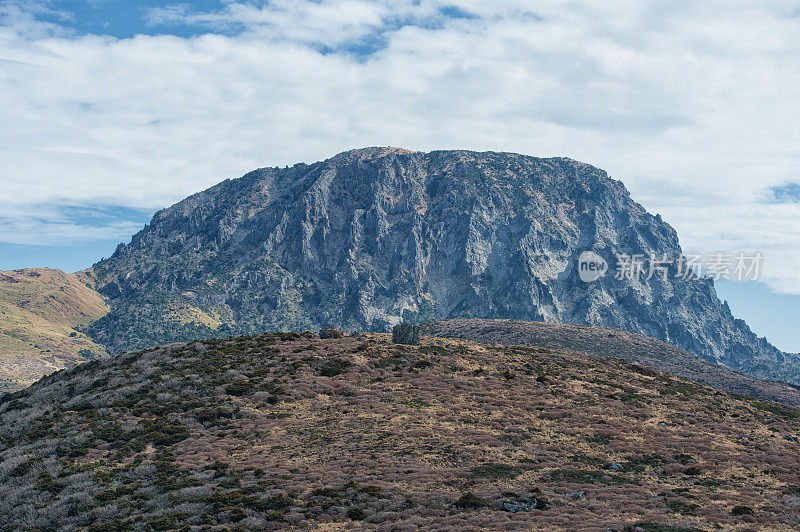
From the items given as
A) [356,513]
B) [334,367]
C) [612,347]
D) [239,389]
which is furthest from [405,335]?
[612,347]

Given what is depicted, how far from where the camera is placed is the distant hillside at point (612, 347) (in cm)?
16150

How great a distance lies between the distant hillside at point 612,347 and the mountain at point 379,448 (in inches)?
3772

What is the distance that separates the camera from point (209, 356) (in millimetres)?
69812

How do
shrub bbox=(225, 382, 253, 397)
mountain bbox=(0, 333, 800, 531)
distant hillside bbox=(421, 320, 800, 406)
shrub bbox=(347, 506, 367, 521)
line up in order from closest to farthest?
shrub bbox=(347, 506, 367, 521) → mountain bbox=(0, 333, 800, 531) → shrub bbox=(225, 382, 253, 397) → distant hillside bbox=(421, 320, 800, 406)

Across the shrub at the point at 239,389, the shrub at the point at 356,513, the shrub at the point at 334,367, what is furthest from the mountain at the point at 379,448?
the shrub at the point at 239,389

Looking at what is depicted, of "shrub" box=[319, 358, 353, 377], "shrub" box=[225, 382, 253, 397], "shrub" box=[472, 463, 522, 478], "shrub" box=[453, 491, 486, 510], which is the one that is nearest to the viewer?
"shrub" box=[453, 491, 486, 510]

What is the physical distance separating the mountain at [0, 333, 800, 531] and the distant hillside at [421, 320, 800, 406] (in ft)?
314

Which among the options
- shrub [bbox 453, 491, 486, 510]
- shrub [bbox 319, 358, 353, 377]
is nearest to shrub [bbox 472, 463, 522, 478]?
shrub [bbox 453, 491, 486, 510]

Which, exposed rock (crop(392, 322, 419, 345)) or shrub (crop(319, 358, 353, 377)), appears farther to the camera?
exposed rock (crop(392, 322, 419, 345))

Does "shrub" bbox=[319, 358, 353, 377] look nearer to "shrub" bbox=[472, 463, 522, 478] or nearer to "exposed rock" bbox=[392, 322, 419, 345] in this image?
"exposed rock" bbox=[392, 322, 419, 345]

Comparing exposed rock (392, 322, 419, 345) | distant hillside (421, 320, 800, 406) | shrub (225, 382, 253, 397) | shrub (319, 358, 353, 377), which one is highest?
exposed rock (392, 322, 419, 345)

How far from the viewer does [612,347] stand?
179 meters

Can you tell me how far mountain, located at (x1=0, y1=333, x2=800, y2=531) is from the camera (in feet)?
99.8

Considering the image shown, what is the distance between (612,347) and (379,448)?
158267mm
